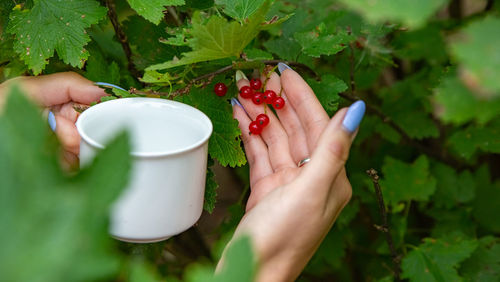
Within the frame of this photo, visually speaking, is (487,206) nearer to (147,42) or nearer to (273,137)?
(273,137)

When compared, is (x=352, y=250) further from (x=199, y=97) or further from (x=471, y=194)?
(x=199, y=97)

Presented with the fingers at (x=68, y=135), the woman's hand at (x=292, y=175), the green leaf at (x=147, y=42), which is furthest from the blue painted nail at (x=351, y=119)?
the fingers at (x=68, y=135)

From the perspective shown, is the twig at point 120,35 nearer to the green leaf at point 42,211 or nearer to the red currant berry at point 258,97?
the red currant berry at point 258,97

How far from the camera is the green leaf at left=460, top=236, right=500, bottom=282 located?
162 cm

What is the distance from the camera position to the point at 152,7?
1111 millimetres

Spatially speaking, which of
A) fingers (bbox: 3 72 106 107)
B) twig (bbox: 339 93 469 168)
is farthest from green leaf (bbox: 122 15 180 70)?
twig (bbox: 339 93 469 168)

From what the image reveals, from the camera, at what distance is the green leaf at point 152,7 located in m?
1.10

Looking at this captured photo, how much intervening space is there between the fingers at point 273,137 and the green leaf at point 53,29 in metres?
0.39

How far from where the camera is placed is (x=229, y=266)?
0.49 meters

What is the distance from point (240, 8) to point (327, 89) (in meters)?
0.31

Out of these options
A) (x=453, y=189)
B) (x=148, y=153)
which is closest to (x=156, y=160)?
(x=148, y=153)

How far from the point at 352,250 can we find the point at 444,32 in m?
0.99

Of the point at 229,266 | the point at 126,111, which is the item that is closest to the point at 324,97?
the point at 126,111

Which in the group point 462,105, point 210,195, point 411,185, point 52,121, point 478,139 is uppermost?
point 462,105
